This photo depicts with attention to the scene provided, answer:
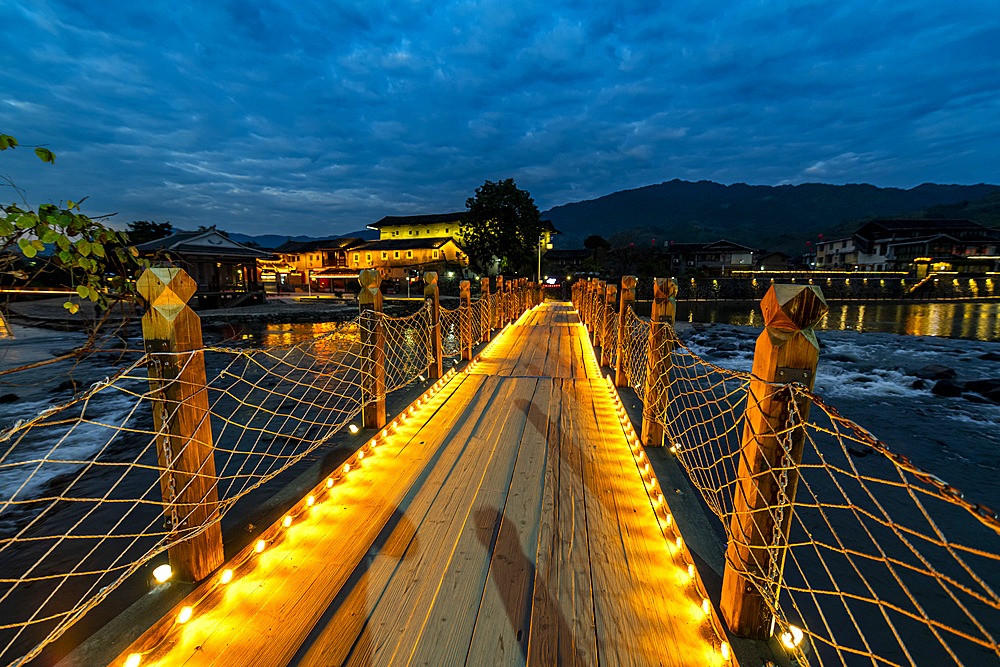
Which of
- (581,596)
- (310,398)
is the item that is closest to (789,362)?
(581,596)

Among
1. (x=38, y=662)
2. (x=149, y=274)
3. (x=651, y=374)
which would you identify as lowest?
(x=38, y=662)

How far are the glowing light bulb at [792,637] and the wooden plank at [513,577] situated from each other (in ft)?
3.43

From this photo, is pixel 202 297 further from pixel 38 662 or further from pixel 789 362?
pixel 789 362

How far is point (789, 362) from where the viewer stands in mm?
1707

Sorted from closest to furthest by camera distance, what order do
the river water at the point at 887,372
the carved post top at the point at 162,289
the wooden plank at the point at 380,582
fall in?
the wooden plank at the point at 380,582 < the carved post top at the point at 162,289 < the river water at the point at 887,372

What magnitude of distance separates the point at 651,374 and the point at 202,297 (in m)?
27.8

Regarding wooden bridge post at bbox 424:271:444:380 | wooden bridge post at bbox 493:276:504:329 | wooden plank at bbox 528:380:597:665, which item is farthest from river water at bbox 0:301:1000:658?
wooden bridge post at bbox 493:276:504:329

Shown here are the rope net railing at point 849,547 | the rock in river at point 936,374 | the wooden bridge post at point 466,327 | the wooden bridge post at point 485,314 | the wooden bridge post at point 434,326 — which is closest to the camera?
the rope net railing at point 849,547

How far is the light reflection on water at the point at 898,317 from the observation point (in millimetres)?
22344

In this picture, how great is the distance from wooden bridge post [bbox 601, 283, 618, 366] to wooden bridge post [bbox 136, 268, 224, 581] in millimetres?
4942

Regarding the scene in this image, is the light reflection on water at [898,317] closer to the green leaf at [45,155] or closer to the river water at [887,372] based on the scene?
the river water at [887,372]

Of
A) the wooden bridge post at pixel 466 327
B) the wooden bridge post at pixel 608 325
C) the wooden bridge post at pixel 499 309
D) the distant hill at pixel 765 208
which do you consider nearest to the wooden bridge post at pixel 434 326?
the wooden bridge post at pixel 466 327

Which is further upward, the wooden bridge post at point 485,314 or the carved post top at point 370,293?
the carved post top at point 370,293

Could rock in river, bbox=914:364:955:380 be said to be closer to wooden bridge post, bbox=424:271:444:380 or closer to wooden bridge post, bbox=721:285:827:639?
wooden bridge post, bbox=424:271:444:380
